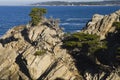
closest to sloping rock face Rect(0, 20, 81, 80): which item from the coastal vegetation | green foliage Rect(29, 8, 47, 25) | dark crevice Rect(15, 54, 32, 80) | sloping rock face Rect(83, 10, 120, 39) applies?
dark crevice Rect(15, 54, 32, 80)

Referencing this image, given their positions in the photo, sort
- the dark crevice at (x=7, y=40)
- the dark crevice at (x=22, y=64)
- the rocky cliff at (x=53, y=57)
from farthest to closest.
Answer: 1. the dark crevice at (x=7, y=40)
2. the dark crevice at (x=22, y=64)
3. the rocky cliff at (x=53, y=57)

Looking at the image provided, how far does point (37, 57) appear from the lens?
68.1 meters

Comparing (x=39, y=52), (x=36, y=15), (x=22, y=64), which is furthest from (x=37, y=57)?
(x=36, y=15)

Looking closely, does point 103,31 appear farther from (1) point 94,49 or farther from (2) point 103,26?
(1) point 94,49

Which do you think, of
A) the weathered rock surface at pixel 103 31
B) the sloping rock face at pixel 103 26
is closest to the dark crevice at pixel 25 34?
the weathered rock surface at pixel 103 31

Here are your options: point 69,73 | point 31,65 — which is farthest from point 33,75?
point 69,73

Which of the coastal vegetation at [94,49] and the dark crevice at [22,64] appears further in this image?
the dark crevice at [22,64]

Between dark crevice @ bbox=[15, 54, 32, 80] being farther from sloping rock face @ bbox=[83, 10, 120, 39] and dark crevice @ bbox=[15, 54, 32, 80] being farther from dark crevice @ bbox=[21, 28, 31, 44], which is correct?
sloping rock face @ bbox=[83, 10, 120, 39]

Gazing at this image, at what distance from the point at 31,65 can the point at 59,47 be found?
17.4 ft

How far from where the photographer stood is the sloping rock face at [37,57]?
64706 mm

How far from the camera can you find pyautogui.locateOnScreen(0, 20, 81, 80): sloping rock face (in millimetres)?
64706

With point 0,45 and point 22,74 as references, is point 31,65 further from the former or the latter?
point 0,45

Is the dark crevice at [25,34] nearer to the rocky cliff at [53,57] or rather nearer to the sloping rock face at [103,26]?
the rocky cliff at [53,57]

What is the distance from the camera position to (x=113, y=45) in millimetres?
64125
